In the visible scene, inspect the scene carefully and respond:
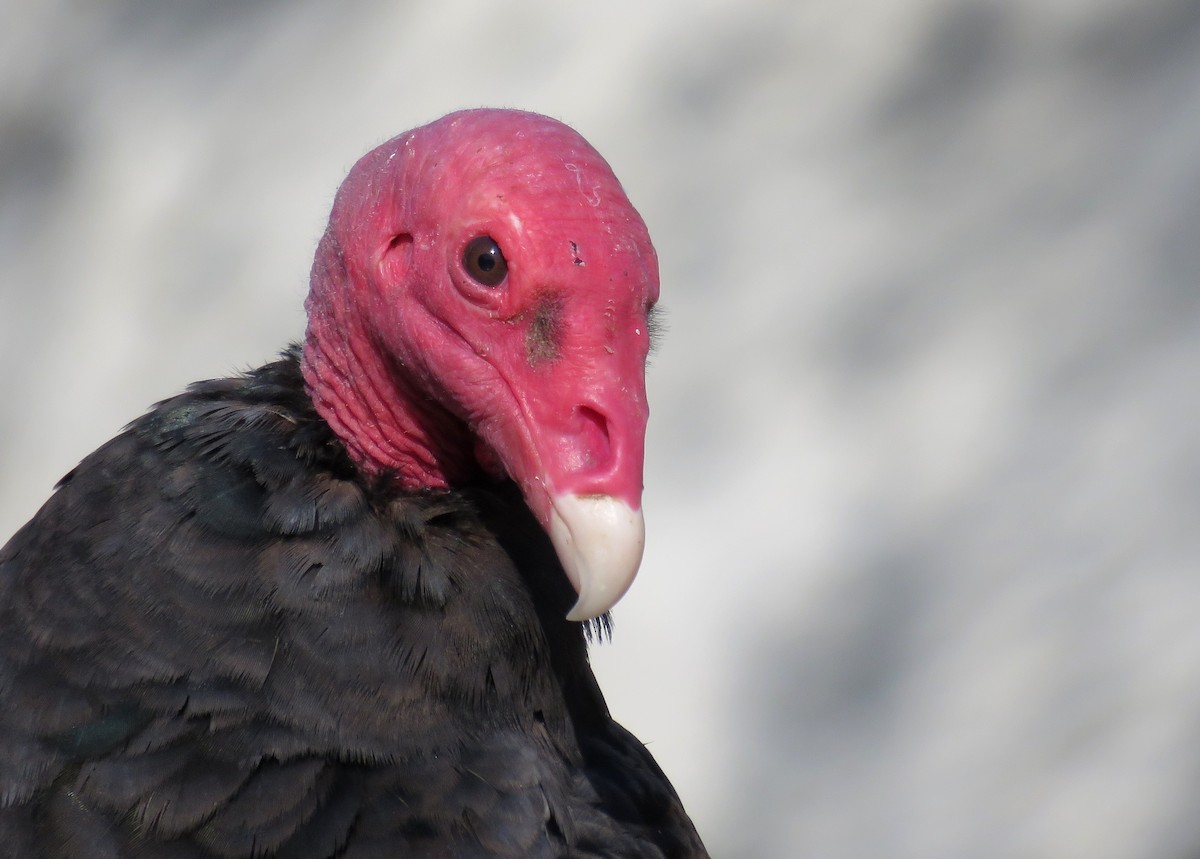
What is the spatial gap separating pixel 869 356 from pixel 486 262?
267cm

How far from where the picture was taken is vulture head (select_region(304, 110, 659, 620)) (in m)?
1.57

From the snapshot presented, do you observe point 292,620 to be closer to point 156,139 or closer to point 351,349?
point 351,349

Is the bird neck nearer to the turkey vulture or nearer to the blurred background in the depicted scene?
the turkey vulture

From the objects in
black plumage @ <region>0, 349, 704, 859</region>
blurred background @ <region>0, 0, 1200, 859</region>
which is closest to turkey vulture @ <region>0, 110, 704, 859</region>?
black plumage @ <region>0, 349, 704, 859</region>

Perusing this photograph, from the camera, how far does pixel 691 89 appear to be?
167 inches

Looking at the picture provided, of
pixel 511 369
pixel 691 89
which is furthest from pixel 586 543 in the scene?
pixel 691 89

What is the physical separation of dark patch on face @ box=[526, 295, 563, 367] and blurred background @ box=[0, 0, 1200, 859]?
249cm

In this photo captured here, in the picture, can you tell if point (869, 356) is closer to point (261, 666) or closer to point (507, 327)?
point (507, 327)

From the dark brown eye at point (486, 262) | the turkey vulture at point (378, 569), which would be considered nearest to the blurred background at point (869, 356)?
the turkey vulture at point (378, 569)

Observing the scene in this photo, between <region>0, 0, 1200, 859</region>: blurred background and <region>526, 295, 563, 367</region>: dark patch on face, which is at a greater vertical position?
<region>0, 0, 1200, 859</region>: blurred background

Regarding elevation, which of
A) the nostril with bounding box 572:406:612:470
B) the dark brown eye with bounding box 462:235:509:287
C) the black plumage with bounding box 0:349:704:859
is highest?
the dark brown eye with bounding box 462:235:509:287

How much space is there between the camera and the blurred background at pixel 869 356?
369cm

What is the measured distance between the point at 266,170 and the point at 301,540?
125 inches

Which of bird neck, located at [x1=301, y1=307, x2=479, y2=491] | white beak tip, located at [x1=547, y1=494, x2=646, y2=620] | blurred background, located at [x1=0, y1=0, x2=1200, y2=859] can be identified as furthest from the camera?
blurred background, located at [x1=0, y1=0, x2=1200, y2=859]
